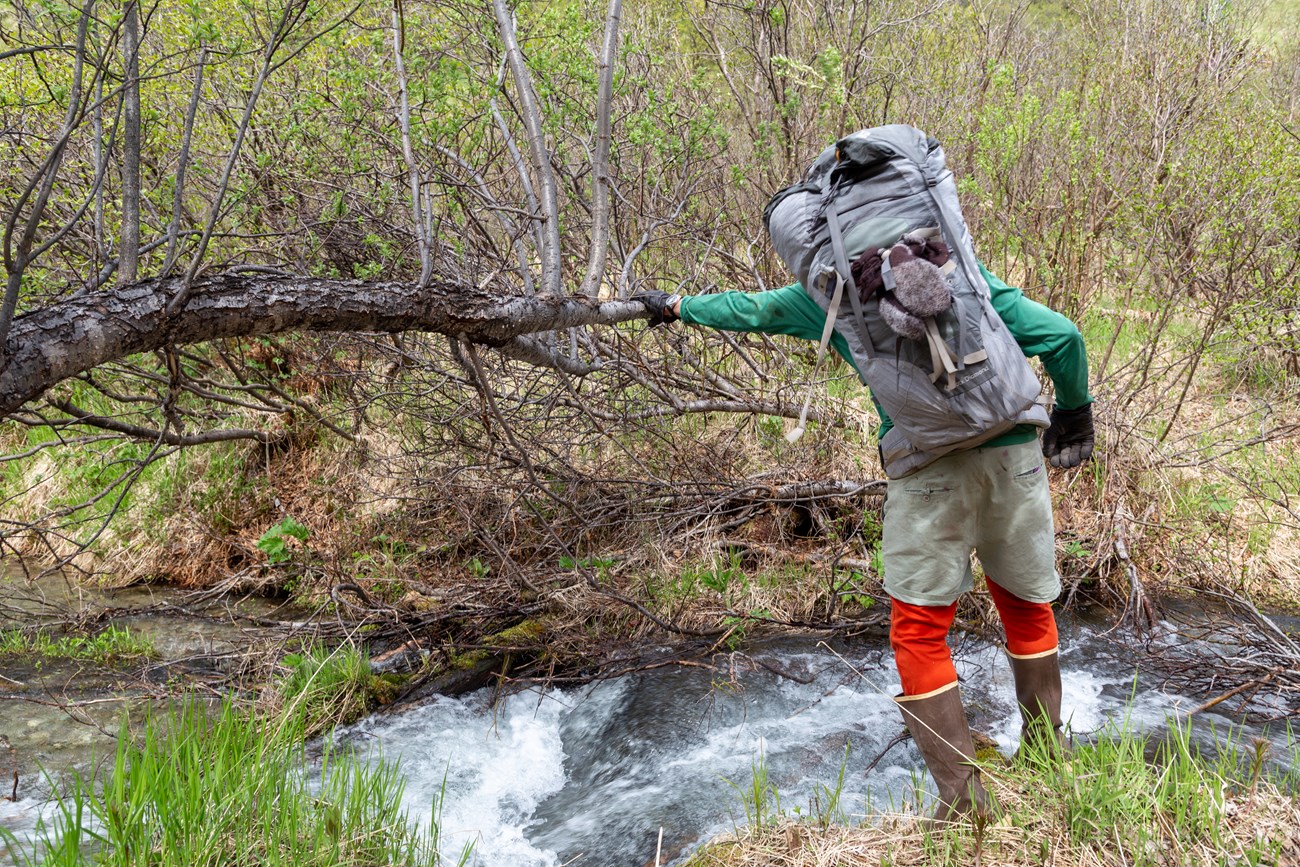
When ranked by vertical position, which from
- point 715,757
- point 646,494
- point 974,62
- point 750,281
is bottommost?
point 715,757

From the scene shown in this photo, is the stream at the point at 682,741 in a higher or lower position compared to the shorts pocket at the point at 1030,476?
lower

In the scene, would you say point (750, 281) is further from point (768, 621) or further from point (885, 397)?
point (885, 397)

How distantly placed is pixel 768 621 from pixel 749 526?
934 millimetres

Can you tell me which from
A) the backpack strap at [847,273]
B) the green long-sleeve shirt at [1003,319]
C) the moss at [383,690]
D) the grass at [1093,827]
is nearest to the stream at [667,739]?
the moss at [383,690]

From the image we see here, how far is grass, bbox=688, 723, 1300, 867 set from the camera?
212cm

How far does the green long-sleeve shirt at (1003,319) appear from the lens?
260cm

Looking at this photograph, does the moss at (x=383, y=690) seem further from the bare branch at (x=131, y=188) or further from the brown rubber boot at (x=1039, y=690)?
the brown rubber boot at (x=1039, y=690)

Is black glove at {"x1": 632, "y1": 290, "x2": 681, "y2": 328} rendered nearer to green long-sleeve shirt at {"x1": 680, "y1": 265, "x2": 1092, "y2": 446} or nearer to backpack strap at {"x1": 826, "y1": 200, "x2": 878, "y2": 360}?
green long-sleeve shirt at {"x1": 680, "y1": 265, "x2": 1092, "y2": 446}

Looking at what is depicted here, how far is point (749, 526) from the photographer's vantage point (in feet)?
18.1

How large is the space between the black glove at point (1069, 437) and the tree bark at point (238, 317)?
67.3 inches

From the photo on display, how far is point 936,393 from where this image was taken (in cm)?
242

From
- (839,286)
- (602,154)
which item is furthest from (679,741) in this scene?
(602,154)

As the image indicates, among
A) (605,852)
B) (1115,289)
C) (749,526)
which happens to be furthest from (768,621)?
(1115,289)

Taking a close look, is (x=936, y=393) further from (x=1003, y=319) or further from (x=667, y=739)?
(x=667, y=739)
